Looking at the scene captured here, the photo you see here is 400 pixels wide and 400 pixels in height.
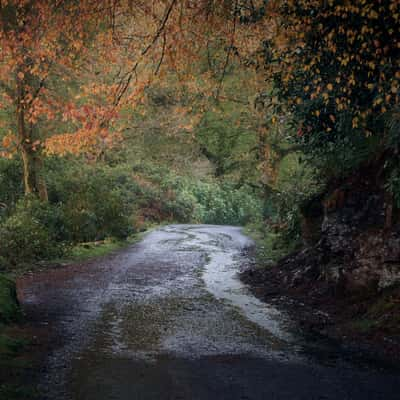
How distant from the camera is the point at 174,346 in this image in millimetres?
7305

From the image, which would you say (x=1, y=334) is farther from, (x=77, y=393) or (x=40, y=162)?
(x=40, y=162)

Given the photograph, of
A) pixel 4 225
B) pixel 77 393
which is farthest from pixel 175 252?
pixel 77 393

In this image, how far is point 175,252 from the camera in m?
18.6

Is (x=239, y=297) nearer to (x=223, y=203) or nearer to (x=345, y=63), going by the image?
(x=345, y=63)

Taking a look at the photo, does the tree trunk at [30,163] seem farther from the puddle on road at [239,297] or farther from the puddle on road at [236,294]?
the puddle on road at [239,297]

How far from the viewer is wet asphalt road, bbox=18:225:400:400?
5594 millimetres

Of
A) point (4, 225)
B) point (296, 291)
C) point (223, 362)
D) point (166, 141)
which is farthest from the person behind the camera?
point (166, 141)

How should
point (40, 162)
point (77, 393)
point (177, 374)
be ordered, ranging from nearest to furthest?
point (77, 393)
point (177, 374)
point (40, 162)

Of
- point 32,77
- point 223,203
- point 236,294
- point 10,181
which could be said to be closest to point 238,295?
point 236,294

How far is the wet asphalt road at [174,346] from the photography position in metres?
5.59

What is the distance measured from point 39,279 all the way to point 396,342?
8.22 meters

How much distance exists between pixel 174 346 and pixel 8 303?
2793mm

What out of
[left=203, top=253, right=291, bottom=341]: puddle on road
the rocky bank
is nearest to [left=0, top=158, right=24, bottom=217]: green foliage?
[left=203, top=253, right=291, bottom=341]: puddle on road

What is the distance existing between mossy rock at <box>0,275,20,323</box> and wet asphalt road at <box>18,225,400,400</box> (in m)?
0.40
